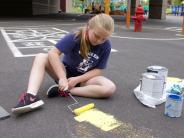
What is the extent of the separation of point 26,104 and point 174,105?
1511 mm

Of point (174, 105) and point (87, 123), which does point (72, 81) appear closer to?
point (87, 123)

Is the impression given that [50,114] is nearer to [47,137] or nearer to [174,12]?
[47,137]

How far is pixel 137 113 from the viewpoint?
3525mm

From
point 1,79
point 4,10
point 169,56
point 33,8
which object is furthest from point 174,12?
point 1,79

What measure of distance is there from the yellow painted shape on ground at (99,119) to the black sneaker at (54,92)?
522 mm

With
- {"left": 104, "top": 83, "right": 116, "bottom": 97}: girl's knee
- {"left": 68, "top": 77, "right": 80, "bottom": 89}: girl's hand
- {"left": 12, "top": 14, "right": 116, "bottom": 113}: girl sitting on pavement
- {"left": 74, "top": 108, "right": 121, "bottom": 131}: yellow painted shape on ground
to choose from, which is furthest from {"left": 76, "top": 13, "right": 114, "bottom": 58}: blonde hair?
{"left": 74, "top": 108, "right": 121, "bottom": 131}: yellow painted shape on ground

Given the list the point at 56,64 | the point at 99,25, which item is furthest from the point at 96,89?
the point at 99,25

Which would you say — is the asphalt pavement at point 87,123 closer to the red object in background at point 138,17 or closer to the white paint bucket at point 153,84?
the white paint bucket at point 153,84

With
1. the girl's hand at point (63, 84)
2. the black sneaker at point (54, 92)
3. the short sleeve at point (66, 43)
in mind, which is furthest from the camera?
the black sneaker at point (54, 92)

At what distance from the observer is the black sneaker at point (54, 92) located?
382 centimetres

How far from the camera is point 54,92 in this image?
3863mm

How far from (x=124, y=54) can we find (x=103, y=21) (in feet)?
13.2

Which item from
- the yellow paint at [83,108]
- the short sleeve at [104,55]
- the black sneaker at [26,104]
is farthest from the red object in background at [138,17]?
the black sneaker at [26,104]

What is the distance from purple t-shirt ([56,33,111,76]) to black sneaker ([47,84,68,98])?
27 centimetres
